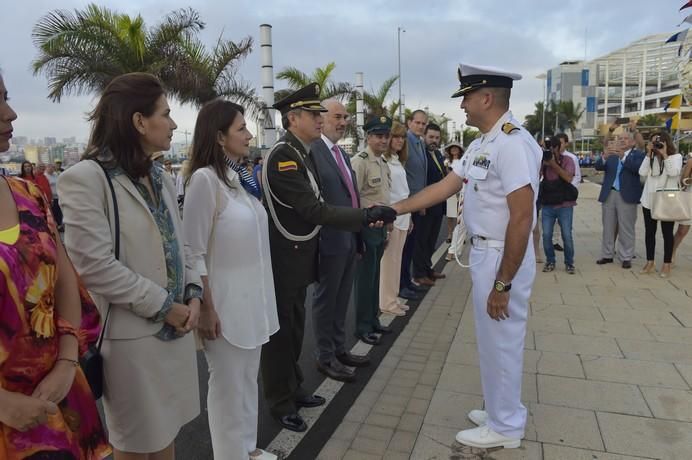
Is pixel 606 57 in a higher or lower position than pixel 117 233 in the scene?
higher

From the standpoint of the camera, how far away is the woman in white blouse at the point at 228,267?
2283 mm

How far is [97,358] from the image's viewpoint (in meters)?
1.72

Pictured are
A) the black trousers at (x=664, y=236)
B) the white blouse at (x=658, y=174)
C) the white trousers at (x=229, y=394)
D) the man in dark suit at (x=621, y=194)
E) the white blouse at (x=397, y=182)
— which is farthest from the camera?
the man in dark suit at (x=621, y=194)

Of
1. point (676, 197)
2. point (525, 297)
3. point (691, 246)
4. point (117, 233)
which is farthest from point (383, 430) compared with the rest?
point (691, 246)

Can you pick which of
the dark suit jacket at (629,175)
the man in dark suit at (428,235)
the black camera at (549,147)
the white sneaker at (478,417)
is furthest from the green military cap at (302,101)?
the dark suit jacket at (629,175)

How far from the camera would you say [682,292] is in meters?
5.93

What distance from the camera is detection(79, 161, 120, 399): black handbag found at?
65.8 inches

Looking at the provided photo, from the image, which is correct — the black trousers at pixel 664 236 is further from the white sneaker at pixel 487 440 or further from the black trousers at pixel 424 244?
the white sneaker at pixel 487 440

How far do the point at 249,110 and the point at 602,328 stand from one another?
12.6 meters

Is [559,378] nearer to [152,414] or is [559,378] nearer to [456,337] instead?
[456,337]

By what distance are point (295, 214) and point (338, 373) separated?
144cm

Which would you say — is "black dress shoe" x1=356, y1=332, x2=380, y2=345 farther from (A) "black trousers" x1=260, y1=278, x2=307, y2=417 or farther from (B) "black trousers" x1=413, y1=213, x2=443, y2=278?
(B) "black trousers" x1=413, y1=213, x2=443, y2=278

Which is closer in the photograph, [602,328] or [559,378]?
[559,378]

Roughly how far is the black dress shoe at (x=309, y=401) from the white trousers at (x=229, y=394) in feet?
2.88
